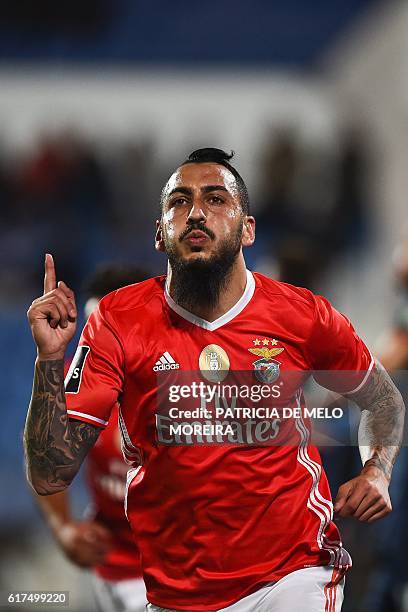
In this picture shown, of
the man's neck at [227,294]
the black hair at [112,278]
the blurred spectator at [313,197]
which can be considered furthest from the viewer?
the blurred spectator at [313,197]

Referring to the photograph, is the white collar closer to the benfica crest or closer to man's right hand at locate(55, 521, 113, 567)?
the benfica crest

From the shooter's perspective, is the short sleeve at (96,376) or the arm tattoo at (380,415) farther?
the arm tattoo at (380,415)

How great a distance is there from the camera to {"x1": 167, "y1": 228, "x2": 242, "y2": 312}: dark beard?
170 cm

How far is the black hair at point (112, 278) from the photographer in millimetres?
2361

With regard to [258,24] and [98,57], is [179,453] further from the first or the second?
[98,57]

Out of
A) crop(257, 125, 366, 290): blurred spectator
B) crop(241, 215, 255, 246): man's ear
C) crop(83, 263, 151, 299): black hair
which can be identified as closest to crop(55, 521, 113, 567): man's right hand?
crop(83, 263, 151, 299): black hair

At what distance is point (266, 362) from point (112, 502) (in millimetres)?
1060

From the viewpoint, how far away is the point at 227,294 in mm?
1777

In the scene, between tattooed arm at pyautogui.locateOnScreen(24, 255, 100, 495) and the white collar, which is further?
the white collar

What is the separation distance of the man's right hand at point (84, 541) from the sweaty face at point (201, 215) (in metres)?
1.17

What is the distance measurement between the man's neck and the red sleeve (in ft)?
0.54

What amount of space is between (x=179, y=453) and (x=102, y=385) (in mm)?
211

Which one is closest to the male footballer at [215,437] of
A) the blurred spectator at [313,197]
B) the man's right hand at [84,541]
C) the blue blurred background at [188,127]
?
the man's right hand at [84,541]

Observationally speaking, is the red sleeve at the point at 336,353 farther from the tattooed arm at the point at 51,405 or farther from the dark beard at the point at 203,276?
the tattooed arm at the point at 51,405
